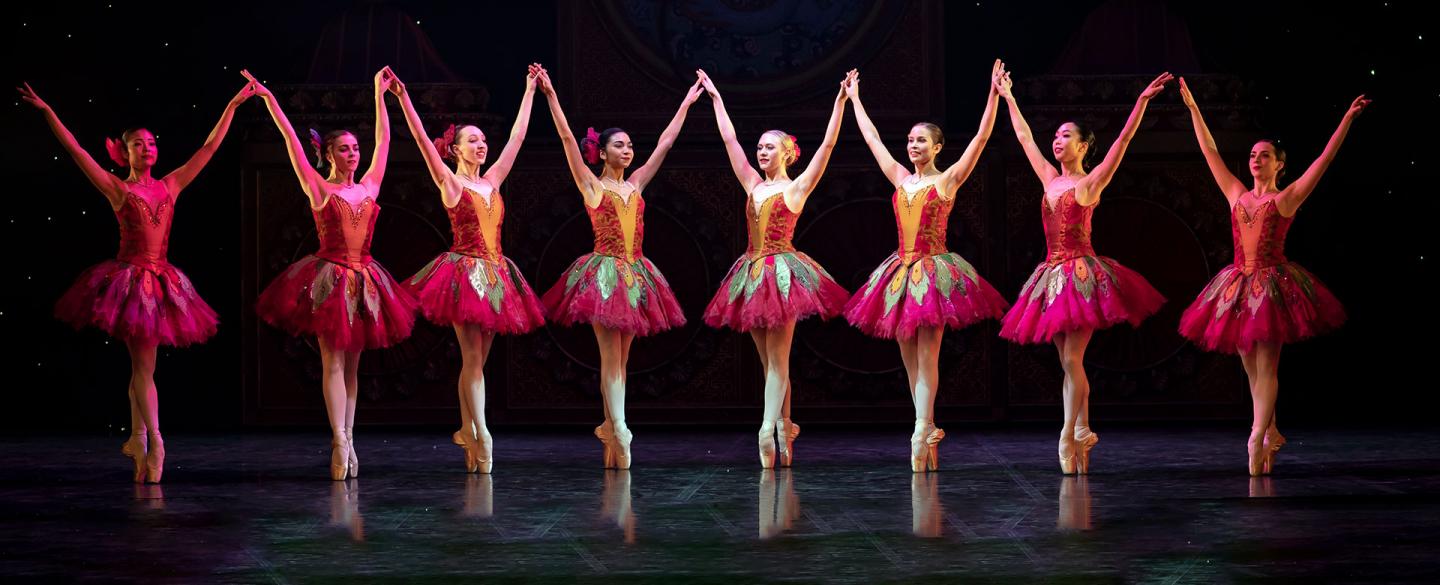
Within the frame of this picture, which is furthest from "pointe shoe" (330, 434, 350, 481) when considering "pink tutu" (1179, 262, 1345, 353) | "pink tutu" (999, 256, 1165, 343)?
"pink tutu" (1179, 262, 1345, 353)

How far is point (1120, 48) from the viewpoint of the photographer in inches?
332

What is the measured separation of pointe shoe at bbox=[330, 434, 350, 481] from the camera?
6.39m

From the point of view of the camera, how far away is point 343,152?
6516 mm

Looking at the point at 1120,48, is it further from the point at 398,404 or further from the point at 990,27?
the point at 398,404

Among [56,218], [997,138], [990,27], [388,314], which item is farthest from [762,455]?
[56,218]

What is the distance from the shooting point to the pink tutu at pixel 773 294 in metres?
6.61

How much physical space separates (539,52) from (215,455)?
272 centimetres

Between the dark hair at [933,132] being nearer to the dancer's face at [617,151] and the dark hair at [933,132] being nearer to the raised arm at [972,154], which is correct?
the raised arm at [972,154]

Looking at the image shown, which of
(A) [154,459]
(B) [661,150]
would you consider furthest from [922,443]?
(A) [154,459]

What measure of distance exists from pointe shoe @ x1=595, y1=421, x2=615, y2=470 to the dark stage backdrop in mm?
1765

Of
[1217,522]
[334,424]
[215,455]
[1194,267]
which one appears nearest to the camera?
[1217,522]

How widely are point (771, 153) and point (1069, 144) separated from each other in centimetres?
115

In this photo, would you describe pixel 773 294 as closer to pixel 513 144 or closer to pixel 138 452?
pixel 513 144

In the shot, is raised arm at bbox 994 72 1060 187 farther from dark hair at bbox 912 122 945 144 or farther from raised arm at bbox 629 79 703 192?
raised arm at bbox 629 79 703 192
